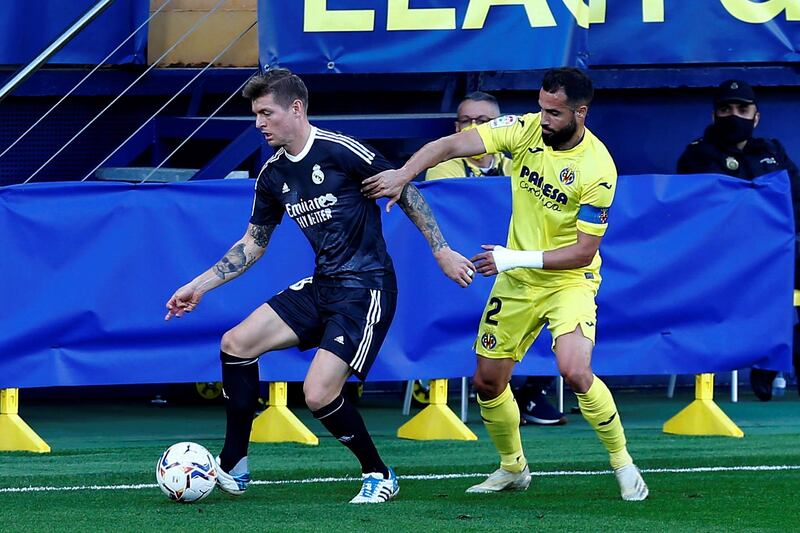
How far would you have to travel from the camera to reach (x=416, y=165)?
7.59m

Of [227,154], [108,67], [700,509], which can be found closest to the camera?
[700,509]

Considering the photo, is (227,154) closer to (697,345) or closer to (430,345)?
(430,345)

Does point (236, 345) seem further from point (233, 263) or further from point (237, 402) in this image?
point (233, 263)

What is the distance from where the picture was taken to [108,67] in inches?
492

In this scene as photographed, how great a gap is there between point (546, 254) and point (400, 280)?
8.61ft

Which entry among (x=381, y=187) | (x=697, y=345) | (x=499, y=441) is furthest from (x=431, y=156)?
(x=697, y=345)

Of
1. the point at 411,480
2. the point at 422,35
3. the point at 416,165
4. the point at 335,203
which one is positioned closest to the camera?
the point at 416,165

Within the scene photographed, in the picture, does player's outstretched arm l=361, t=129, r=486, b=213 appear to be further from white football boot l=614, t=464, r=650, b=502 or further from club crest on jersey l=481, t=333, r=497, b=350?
white football boot l=614, t=464, r=650, b=502

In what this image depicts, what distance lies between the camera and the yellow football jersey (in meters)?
7.69

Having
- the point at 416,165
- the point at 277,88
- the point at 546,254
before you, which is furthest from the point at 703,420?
the point at 277,88

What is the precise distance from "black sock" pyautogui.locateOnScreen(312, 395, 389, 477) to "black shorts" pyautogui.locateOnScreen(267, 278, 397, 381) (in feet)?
0.64

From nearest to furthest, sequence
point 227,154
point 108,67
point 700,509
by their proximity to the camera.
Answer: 1. point 700,509
2. point 227,154
3. point 108,67

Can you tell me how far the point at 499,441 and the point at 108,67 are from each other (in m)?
5.72

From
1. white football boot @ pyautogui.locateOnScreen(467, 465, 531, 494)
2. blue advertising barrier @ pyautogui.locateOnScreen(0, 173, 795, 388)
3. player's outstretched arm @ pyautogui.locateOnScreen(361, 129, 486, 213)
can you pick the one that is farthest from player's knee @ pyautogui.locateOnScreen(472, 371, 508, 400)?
blue advertising barrier @ pyautogui.locateOnScreen(0, 173, 795, 388)
